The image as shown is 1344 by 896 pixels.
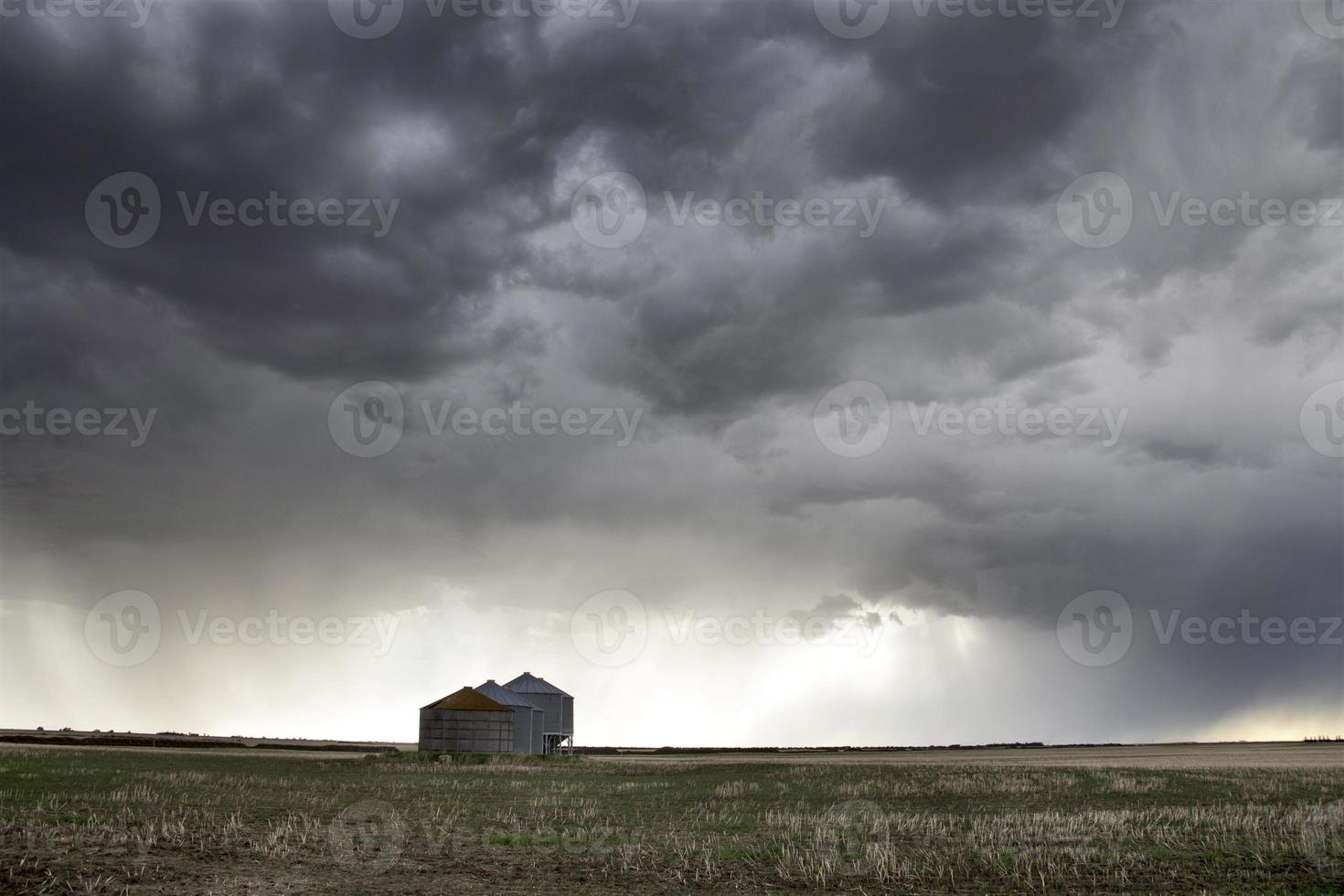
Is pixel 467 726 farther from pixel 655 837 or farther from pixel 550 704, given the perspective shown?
pixel 655 837

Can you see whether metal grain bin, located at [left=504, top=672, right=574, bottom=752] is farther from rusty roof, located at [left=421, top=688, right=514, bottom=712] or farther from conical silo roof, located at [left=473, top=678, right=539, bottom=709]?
rusty roof, located at [left=421, top=688, right=514, bottom=712]

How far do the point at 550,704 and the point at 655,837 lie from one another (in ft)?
271

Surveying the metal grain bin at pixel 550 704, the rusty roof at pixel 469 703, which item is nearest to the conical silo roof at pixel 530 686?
the metal grain bin at pixel 550 704

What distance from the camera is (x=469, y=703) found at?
89625 mm

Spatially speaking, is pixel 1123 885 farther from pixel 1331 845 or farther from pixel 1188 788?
pixel 1188 788

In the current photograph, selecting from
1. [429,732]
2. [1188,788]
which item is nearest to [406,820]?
[1188,788]

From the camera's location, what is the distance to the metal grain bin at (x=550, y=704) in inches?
4102

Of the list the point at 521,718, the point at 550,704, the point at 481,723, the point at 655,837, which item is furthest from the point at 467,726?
the point at 655,837

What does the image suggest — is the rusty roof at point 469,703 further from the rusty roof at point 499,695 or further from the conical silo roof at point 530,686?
the conical silo roof at point 530,686

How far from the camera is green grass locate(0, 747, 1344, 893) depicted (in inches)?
770

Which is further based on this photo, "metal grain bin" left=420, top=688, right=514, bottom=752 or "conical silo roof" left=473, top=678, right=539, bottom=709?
"conical silo roof" left=473, top=678, right=539, bottom=709

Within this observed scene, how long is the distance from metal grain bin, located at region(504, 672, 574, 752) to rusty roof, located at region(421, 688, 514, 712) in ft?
42.6

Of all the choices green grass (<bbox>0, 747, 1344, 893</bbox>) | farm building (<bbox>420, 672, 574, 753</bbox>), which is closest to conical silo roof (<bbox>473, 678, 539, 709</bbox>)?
farm building (<bbox>420, 672, 574, 753</bbox>)

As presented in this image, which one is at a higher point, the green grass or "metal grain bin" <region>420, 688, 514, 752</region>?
"metal grain bin" <region>420, 688, 514, 752</region>
